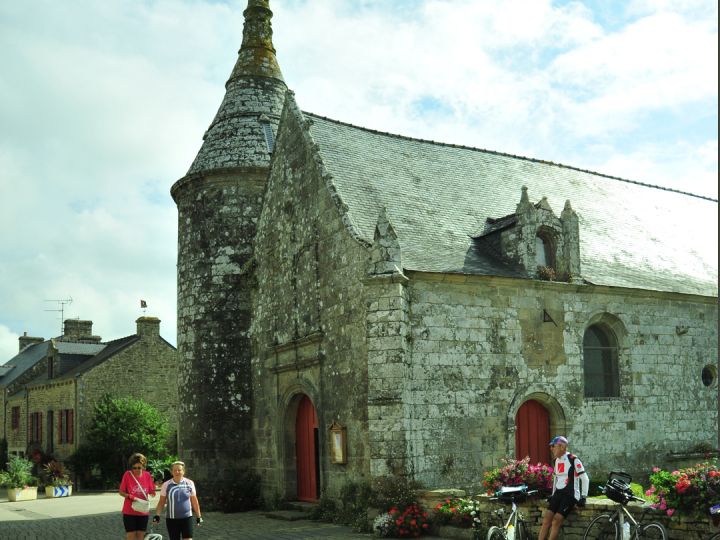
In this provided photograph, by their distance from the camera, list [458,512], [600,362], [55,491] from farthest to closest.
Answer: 1. [55,491]
2. [600,362]
3. [458,512]

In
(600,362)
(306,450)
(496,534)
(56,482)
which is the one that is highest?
(600,362)

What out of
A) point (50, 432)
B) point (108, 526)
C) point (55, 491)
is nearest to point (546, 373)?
point (108, 526)

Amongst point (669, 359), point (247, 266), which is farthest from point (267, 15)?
point (669, 359)

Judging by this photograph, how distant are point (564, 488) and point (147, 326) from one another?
77.1 feet

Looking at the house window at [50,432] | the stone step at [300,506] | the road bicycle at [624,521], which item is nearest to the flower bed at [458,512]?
the road bicycle at [624,521]

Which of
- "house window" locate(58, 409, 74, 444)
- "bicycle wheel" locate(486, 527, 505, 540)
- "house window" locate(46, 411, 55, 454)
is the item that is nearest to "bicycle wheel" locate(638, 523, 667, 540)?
"bicycle wheel" locate(486, 527, 505, 540)

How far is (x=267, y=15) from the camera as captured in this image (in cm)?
1912

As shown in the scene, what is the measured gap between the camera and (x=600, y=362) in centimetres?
1464

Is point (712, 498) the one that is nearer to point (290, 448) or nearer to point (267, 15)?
point (290, 448)

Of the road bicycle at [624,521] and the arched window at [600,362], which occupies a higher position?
the arched window at [600,362]

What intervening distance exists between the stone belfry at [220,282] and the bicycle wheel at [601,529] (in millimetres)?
9110

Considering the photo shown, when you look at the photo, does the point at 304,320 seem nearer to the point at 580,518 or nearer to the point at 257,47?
the point at 580,518

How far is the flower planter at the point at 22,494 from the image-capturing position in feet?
74.5

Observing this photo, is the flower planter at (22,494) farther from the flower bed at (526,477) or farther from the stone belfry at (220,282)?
the flower bed at (526,477)
